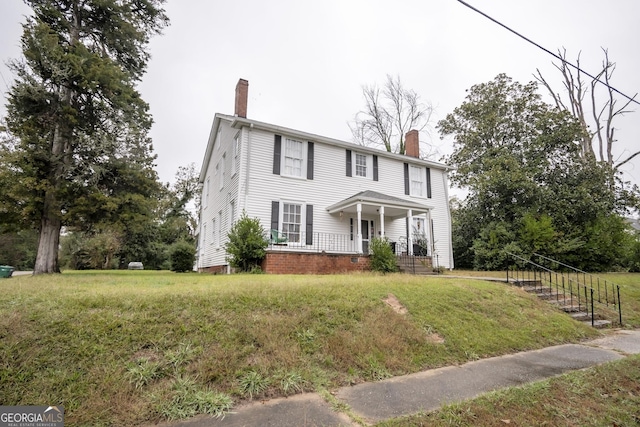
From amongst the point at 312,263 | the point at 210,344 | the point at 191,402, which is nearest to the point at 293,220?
the point at 312,263

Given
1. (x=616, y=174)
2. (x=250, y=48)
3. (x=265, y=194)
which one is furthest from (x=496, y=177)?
(x=250, y=48)

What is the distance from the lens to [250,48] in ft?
46.3

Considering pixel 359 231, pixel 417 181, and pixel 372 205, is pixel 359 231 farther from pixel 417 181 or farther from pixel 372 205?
pixel 417 181

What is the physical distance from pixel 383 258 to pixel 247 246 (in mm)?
5177

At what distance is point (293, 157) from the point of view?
13.9 meters

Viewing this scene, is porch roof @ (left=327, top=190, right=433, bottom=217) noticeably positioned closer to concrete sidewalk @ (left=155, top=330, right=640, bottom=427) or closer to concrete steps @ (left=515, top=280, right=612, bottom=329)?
concrete steps @ (left=515, top=280, right=612, bottom=329)

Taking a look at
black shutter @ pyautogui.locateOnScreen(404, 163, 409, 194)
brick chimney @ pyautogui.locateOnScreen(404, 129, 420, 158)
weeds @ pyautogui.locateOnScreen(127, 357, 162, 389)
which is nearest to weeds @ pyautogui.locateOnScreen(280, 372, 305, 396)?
weeds @ pyautogui.locateOnScreen(127, 357, 162, 389)

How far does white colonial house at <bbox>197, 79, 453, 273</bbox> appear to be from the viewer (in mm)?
12641

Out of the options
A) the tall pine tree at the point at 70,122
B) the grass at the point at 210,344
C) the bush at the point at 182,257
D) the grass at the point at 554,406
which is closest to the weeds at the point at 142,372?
the grass at the point at 210,344

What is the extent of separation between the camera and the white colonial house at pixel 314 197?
12.6 metres

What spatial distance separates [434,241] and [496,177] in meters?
5.16

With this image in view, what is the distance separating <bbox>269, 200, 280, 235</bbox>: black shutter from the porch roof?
2.37 meters

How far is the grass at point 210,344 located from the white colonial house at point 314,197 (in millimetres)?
6391

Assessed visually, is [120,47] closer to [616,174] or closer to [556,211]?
[556,211]
